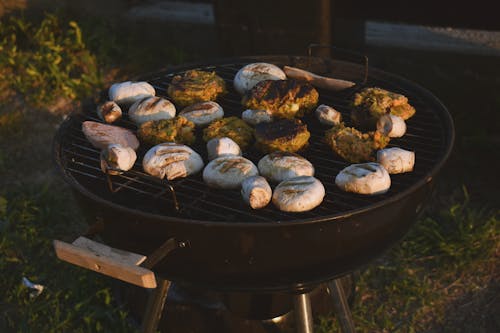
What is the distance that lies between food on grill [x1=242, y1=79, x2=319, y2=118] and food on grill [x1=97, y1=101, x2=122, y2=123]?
54 centimetres

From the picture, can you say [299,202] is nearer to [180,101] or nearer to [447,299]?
[180,101]

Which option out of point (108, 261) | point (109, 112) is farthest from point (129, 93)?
point (108, 261)

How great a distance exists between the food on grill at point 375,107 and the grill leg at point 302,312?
758 mm

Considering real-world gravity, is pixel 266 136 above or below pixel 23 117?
above

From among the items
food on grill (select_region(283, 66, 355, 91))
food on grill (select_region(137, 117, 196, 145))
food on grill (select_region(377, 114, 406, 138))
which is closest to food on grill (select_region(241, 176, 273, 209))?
food on grill (select_region(137, 117, 196, 145))

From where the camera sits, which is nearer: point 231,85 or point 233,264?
point 233,264

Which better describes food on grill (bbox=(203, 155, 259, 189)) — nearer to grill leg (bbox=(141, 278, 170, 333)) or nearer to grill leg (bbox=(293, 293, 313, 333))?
grill leg (bbox=(293, 293, 313, 333))

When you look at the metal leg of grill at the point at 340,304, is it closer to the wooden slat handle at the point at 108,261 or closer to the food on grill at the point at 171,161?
the food on grill at the point at 171,161

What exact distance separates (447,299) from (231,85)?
5.97ft

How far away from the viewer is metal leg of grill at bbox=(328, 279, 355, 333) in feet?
8.57

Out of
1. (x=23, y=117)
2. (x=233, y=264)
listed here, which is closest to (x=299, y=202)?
(x=233, y=264)

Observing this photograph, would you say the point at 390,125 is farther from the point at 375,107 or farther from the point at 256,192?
the point at 256,192

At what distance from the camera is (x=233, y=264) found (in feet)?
6.19

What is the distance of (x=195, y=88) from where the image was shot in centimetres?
251
